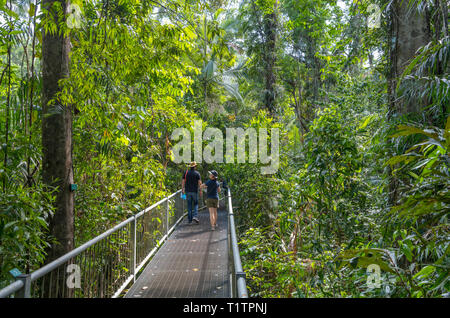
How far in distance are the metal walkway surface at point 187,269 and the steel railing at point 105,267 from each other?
0.96 ft

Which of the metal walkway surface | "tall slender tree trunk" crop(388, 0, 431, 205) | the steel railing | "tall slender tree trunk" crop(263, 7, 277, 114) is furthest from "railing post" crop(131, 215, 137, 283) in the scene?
"tall slender tree trunk" crop(263, 7, 277, 114)

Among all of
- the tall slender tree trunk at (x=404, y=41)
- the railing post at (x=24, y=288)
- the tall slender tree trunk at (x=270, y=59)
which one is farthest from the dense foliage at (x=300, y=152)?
the tall slender tree trunk at (x=270, y=59)

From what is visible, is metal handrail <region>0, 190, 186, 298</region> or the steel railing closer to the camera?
metal handrail <region>0, 190, 186, 298</region>

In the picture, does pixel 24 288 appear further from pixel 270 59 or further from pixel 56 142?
pixel 270 59

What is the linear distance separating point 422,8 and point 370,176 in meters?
2.55

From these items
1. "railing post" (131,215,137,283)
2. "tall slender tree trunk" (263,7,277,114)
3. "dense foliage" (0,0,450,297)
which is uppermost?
"tall slender tree trunk" (263,7,277,114)

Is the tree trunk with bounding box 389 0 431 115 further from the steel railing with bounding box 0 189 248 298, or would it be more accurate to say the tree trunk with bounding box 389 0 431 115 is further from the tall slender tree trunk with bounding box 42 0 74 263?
the tall slender tree trunk with bounding box 42 0 74 263

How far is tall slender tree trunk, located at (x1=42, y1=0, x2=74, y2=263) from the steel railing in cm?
43

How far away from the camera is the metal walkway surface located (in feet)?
18.0

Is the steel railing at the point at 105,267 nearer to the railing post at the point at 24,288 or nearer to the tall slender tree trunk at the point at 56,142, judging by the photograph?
the railing post at the point at 24,288

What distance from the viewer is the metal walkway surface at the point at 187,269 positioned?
547 cm

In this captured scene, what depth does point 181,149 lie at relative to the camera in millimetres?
14023

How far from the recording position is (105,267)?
4730 millimetres
